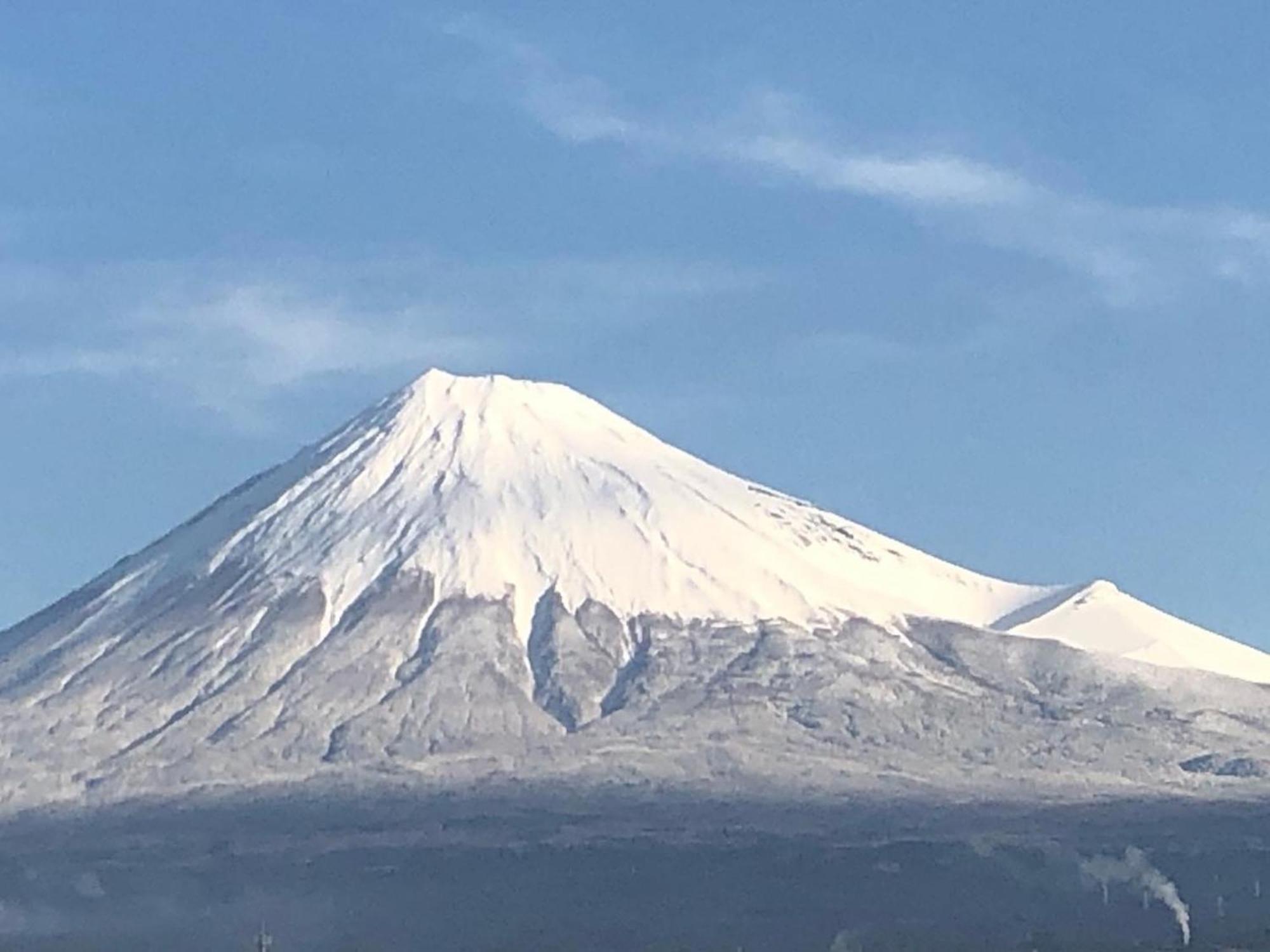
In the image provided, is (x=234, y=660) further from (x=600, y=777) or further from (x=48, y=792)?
(x=600, y=777)

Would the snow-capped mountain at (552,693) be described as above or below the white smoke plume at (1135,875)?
above

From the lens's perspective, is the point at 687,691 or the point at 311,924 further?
the point at 687,691

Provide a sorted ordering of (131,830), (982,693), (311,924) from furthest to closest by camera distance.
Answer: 1. (982,693)
2. (131,830)
3. (311,924)

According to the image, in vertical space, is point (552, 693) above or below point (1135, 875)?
above

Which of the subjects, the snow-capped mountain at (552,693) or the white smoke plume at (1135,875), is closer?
the white smoke plume at (1135,875)

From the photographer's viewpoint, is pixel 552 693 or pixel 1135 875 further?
pixel 552 693

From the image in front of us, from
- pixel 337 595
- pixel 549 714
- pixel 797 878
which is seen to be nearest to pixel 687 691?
pixel 549 714

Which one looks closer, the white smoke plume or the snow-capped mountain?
the white smoke plume

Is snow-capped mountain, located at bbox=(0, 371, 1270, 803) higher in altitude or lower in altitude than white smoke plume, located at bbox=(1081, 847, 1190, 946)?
higher
